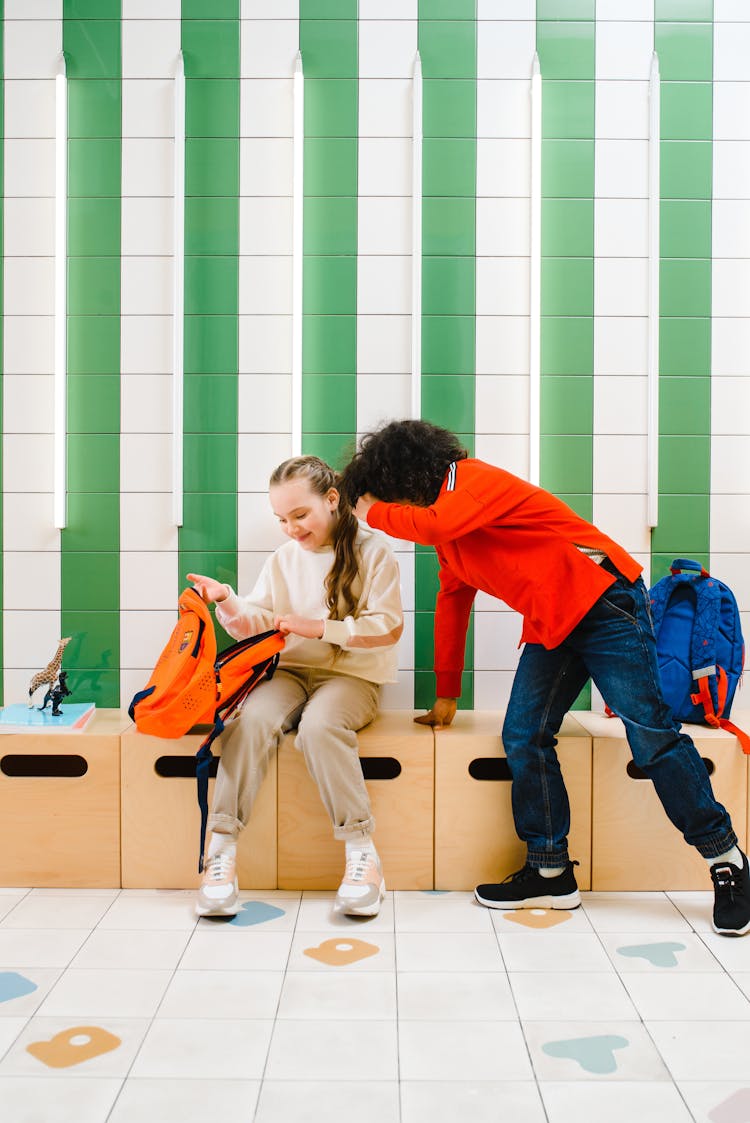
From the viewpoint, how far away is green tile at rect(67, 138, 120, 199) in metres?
2.75

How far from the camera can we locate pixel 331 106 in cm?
274

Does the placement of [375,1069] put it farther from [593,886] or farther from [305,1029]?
[593,886]

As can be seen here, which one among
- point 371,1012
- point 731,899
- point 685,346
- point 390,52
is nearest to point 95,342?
point 390,52

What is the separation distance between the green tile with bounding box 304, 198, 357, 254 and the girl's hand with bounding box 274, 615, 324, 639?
1.17 metres

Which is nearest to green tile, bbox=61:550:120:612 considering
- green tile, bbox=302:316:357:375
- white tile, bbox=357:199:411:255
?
green tile, bbox=302:316:357:375

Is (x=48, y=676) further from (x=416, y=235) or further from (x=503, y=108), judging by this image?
(x=503, y=108)

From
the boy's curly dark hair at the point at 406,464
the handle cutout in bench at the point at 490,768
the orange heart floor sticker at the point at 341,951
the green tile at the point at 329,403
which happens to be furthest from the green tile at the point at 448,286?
the orange heart floor sticker at the point at 341,951

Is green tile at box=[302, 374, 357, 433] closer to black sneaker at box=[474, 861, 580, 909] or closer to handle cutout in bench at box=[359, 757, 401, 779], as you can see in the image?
handle cutout in bench at box=[359, 757, 401, 779]

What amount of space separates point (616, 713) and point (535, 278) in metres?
1.32

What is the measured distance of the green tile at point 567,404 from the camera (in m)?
2.79

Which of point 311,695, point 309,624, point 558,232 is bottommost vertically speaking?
point 311,695

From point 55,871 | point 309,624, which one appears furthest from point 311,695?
point 55,871

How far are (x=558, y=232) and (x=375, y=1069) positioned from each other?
7.48ft

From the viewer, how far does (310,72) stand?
2.74 meters
